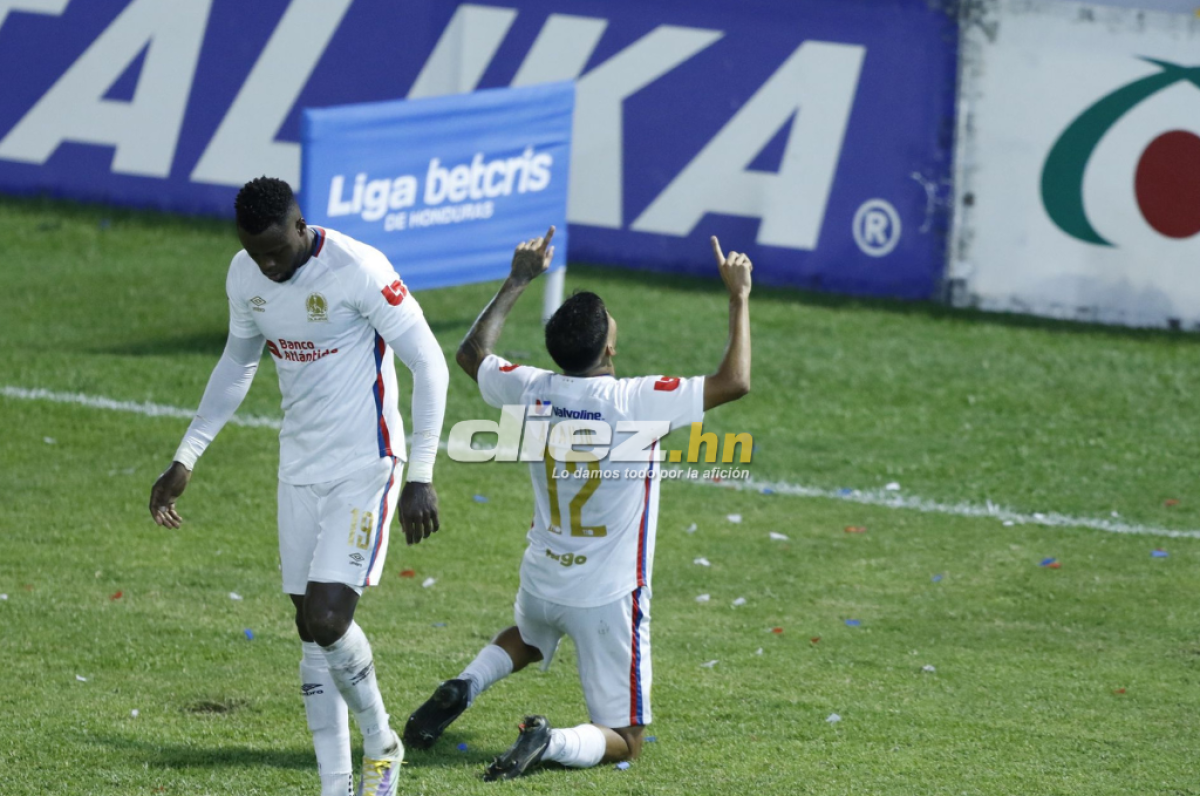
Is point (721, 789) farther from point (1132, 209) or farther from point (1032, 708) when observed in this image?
point (1132, 209)

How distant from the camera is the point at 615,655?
19.8 ft

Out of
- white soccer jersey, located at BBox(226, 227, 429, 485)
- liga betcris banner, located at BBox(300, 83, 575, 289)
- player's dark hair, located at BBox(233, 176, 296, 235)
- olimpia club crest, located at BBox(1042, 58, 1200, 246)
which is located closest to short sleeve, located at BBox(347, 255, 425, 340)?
white soccer jersey, located at BBox(226, 227, 429, 485)

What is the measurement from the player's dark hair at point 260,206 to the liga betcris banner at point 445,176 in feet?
19.7

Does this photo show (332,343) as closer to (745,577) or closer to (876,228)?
(745,577)

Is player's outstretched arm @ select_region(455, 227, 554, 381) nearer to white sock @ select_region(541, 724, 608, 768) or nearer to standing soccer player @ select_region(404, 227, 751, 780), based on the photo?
standing soccer player @ select_region(404, 227, 751, 780)

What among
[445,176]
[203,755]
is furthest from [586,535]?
[445,176]

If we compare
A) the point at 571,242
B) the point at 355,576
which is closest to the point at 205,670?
the point at 355,576

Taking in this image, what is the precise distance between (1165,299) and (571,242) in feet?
17.2

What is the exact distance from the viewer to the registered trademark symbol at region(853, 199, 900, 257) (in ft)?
45.2

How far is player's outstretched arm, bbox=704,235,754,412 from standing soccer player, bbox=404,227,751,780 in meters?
0.08

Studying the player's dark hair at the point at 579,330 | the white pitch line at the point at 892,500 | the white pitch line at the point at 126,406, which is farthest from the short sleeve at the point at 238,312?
the white pitch line at the point at 126,406

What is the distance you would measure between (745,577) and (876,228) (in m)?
6.11

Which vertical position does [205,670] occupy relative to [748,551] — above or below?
below

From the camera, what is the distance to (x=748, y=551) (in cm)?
891
